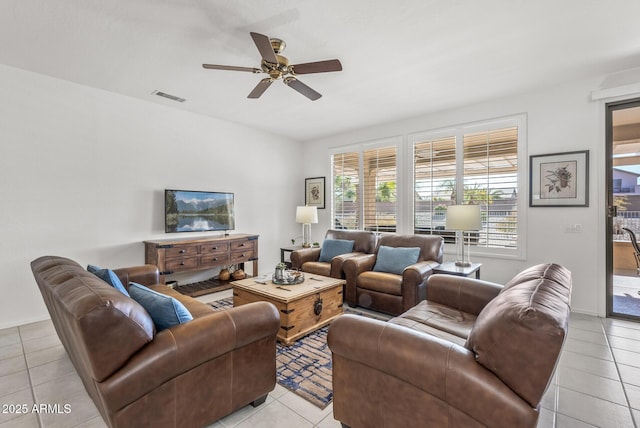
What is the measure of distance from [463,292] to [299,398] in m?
1.52

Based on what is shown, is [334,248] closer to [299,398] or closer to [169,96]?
[299,398]

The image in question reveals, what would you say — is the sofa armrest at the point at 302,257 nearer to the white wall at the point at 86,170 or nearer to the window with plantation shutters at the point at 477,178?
the white wall at the point at 86,170

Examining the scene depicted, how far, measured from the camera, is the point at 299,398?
6.57 ft

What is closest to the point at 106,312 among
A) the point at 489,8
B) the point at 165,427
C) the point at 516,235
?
the point at 165,427

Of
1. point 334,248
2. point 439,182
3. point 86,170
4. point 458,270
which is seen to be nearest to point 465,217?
point 458,270

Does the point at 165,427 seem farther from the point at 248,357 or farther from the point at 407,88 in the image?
the point at 407,88

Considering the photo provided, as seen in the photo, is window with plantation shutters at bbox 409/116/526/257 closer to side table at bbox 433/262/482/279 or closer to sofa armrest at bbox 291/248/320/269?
side table at bbox 433/262/482/279

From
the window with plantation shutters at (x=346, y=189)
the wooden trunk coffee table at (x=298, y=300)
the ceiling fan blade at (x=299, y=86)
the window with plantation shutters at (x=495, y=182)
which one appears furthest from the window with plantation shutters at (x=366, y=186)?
the ceiling fan blade at (x=299, y=86)

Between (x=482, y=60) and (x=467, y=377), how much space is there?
309cm

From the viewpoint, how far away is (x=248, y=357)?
1777mm

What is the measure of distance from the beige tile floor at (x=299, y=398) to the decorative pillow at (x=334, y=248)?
8.21 feet

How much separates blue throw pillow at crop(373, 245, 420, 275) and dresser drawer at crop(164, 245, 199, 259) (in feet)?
8.44

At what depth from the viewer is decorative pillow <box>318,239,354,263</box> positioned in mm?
4473

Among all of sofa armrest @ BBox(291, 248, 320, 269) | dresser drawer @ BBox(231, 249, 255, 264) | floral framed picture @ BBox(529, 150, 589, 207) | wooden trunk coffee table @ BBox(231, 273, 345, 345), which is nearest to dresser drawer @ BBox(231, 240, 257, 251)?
dresser drawer @ BBox(231, 249, 255, 264)
